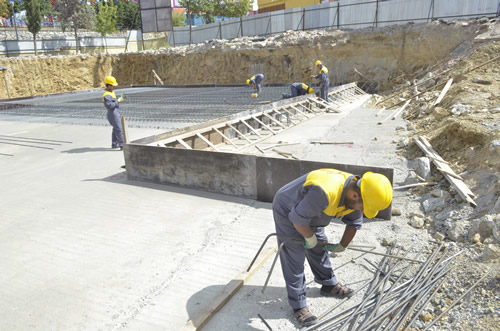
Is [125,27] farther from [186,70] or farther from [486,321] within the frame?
[486,321]

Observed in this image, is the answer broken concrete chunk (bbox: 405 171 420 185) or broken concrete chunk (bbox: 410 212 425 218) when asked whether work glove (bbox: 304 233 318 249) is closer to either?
broken concrete chunk (bbox: 410 212 425 218)

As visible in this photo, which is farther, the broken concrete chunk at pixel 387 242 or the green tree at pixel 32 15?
the green tree at pixel 32 15

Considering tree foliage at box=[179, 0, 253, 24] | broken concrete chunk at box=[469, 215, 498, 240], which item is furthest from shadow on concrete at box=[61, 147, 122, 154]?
tree foliage at box=[179, 0, 253, 24]

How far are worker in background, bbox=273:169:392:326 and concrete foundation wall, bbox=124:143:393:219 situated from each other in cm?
181

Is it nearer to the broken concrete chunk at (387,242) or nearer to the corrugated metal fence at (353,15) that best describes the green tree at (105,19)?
the corrugated metal fence at (353,15)

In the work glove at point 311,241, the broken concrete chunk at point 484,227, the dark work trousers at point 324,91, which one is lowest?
the broken concrete chunk at point 484,227

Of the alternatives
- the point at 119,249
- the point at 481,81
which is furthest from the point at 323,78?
the point at 119,249

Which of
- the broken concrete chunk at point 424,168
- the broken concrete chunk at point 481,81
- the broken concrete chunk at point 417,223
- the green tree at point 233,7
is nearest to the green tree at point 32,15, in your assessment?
the green tree at point 233,7

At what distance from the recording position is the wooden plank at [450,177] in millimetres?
4418

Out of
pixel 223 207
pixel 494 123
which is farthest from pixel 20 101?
pixel 494 123

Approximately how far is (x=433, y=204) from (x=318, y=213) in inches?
114

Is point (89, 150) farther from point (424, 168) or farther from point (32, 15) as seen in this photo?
point (32, 15)

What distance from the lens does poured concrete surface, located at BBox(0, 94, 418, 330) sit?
3.01 metres

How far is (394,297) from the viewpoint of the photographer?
293cm
